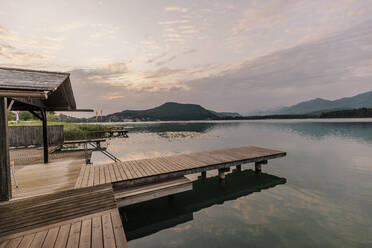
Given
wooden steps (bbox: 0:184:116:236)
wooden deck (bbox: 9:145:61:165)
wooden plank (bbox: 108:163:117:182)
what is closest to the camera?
wooden steps (bbox: 0:184:116:236)

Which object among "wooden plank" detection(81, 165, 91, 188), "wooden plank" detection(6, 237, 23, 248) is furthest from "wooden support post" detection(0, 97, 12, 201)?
"wooden plank" detection(6, 237, 23, 248)

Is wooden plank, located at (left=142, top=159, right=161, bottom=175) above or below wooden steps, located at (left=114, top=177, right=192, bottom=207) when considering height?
above

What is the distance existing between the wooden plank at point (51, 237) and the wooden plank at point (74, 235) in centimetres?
30

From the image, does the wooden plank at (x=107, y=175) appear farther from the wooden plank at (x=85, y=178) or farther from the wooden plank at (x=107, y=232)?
the wooden plank at (x=107, y=232)

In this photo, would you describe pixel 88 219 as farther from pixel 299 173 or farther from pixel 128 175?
pixel 299 173

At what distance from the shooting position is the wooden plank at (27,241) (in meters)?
3.46

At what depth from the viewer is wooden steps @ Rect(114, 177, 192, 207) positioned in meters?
6.54

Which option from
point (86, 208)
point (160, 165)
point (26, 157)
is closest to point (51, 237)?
point (86, 208)

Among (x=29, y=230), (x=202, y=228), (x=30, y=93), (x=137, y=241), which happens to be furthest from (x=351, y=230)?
(x=30, y=93)

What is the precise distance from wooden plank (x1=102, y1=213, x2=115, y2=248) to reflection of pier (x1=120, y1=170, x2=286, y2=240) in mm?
2440

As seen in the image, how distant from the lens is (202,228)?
6.61 m

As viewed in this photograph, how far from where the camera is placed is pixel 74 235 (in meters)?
3.73

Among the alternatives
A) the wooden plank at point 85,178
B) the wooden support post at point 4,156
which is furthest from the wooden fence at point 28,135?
the wooden support post at point 4,156

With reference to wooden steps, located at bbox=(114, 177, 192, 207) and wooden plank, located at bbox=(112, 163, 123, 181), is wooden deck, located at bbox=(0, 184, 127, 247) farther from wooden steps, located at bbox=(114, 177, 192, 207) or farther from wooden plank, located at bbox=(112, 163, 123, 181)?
wooden plank, located at bbox=(112, 163, 123, 181)
